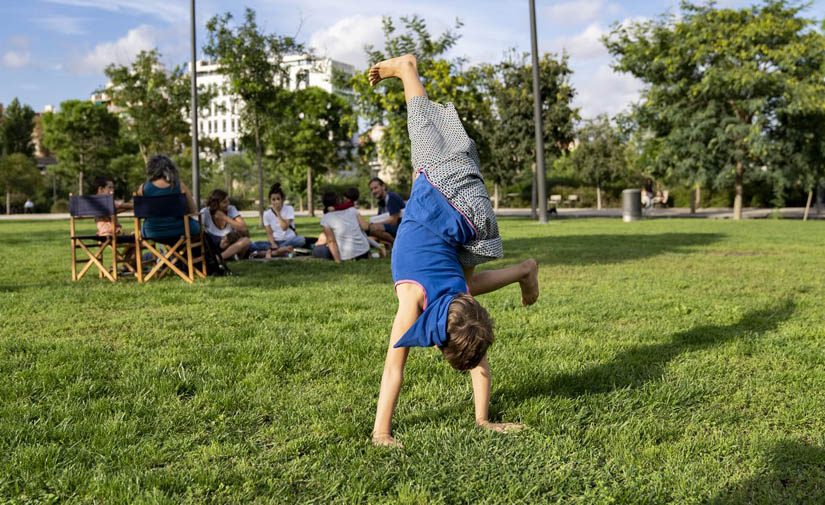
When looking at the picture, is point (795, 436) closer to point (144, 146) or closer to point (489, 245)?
point (489, 245)

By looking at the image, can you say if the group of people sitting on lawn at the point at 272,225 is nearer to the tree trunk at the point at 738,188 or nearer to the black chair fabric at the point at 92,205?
the black chair fabric at the point at 92,205

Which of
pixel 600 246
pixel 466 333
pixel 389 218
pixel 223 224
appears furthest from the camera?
pixel 600 246

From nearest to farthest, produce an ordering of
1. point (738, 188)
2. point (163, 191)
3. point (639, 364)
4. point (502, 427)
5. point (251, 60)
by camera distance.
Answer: point (502, 427) → point (639, 364) → point (163, 191) → point (251, 60) → point (738, 188)

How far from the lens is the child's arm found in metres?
2.90

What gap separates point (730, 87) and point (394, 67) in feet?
76.8

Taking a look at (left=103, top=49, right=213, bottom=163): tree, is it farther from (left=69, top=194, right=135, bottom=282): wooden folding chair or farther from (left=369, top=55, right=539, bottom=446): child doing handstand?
(left=369, top=55, right=539, bottom=446): child doing handstand

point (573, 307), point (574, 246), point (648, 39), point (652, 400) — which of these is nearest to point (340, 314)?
point (573, 307)

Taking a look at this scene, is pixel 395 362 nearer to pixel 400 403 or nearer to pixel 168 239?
pixel 400 403

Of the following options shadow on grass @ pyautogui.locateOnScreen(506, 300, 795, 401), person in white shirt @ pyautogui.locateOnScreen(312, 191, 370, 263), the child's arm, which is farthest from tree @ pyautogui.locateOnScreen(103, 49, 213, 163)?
the child's arm

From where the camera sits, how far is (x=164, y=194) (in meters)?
7.87

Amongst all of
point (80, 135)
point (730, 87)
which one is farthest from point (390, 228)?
point (80, 135)

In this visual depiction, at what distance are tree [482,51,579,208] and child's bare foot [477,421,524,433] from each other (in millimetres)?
25432

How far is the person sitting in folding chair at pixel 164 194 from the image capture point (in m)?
7.97

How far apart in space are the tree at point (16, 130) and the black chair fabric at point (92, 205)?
5854 centimetres
